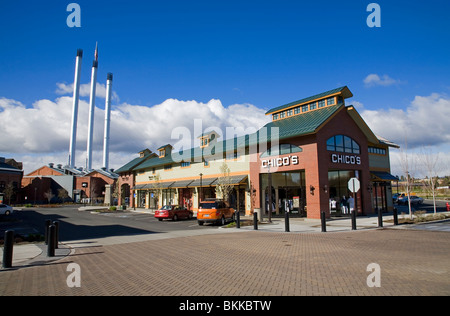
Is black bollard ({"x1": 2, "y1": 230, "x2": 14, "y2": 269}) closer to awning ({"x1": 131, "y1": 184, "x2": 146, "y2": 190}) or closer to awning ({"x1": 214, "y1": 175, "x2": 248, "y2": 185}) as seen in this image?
awning ({"x1": 214, "y1": 175, "x2": 248, "y2": 185})

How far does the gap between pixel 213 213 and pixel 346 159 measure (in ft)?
44.4

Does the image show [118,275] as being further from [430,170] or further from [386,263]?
[430,170]

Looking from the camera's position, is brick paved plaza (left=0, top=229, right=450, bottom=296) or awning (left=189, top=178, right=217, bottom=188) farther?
awning (left=189, top=178, right=217, bottom=188)

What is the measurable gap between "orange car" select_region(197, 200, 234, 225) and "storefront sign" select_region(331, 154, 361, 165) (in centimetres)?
1067

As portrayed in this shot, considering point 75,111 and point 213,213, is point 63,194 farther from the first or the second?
point 213,213

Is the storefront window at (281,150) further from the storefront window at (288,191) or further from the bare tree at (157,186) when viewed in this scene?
the bare tree at (157,186)

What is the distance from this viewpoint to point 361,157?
93.8 ft

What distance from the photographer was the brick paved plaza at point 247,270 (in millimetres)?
6250

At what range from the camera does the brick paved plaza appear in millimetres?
6250

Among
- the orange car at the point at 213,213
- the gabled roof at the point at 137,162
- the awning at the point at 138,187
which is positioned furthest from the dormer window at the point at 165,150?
the orange car at the point at 213,213

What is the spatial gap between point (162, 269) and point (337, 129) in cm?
2273

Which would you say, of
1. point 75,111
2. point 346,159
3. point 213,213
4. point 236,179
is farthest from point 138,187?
point 75,111

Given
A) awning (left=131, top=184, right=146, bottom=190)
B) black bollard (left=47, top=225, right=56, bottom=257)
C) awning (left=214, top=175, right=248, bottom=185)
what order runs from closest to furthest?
black bollard (left=47, top=225, right=56, bottom=257) → awning (left=214, top=175, right=248, bottom=185) → awning (left=131, top=184, right=146, bottom=190)
